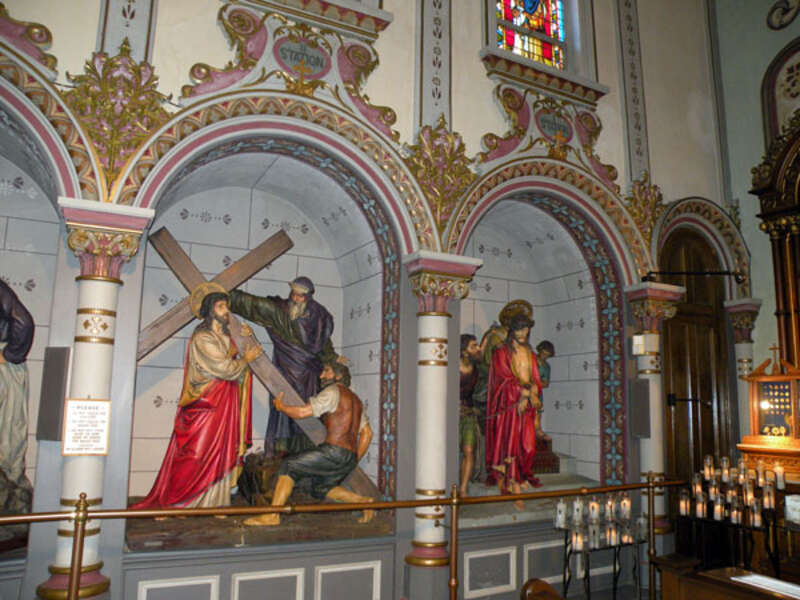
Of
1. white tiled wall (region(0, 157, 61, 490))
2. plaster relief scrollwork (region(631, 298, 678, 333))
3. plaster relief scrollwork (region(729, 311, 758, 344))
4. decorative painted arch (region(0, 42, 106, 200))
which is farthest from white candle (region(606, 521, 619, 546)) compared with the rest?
white tiled wall (region(0, 157, 61, 490))

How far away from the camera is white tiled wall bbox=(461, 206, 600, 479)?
8.16 m

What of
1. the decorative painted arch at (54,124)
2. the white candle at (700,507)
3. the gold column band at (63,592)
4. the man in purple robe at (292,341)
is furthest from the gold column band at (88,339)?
the white candle at (700,507)

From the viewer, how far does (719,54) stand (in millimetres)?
9227

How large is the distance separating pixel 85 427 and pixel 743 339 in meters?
7.59

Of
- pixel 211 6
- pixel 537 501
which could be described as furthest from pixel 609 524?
pixel 211 6

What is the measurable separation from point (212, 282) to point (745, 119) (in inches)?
279

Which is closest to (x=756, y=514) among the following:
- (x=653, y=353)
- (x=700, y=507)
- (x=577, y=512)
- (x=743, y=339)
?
(x=700, y=507)

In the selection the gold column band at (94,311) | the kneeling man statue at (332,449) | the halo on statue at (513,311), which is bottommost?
the kneeling man statue at (332,449)

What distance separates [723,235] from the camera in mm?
8641

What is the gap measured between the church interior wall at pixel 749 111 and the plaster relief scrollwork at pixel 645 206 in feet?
4.93

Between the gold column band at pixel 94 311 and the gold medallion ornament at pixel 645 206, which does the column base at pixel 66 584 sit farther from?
the gold medallion ornament at pixel 645 206

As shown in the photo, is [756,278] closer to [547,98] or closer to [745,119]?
[745,119]

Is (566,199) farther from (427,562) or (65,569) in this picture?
(65,569)

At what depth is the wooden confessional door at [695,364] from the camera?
8.12 metres
